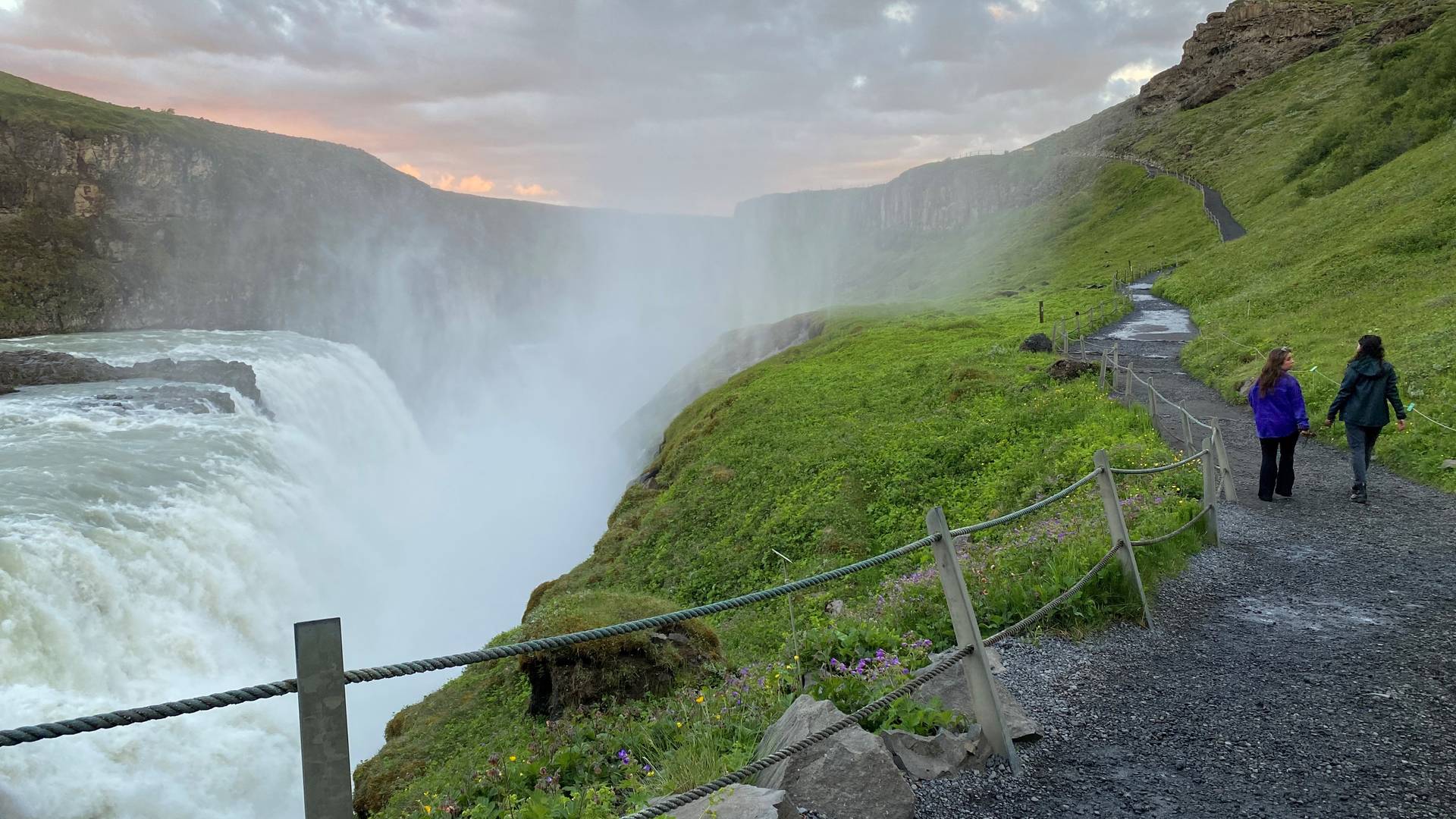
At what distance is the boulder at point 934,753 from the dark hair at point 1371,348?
11363 mm

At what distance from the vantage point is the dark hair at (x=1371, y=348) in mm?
12383

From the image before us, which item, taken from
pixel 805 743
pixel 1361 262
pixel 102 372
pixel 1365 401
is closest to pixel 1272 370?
pixel 1365 401

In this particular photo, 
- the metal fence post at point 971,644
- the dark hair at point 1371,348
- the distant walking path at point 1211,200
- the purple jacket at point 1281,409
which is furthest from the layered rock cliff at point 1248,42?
the metal fence post at point 971,644

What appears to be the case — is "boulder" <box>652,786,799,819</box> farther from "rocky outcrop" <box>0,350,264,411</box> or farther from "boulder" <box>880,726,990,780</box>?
"rocky outcrop" <box>0,350,264,411</box>

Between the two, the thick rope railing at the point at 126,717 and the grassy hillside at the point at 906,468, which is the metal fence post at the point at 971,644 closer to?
the grassy hillside at the point at 906,468

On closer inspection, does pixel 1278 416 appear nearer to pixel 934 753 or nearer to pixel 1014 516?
pixel 1014 516

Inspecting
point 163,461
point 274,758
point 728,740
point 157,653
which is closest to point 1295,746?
point 728,740

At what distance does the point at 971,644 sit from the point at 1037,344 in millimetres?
28876

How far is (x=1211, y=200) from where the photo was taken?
85.0 meters

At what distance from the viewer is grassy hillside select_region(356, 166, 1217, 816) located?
6898 millimetres

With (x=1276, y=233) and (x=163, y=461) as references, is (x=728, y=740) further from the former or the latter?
(x=1276, y=233)

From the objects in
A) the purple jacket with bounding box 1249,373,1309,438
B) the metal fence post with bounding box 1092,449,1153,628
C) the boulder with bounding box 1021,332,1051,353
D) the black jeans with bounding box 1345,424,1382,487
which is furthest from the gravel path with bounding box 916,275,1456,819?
the boulder with bounding box 1021,332,1051,353

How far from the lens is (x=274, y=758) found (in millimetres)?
17859

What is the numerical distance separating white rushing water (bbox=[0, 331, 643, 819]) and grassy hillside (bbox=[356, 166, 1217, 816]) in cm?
533
